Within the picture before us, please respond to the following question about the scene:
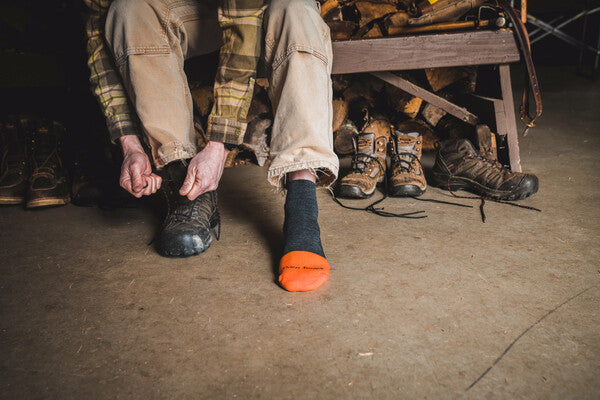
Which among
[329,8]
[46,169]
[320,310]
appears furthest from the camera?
[329,8]

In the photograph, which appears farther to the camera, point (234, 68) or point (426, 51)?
point (426, 51)

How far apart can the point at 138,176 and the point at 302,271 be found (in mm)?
573

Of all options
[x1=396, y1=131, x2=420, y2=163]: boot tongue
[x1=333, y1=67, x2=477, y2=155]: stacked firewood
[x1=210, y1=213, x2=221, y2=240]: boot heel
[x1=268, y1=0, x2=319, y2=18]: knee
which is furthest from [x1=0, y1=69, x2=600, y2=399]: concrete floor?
[x1=333, y1=67, x2=477, y2=155]: stacked firewood

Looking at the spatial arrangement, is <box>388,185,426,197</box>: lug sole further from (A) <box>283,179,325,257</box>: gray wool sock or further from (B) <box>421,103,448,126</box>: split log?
(B) <box>421,103,448,126</box>: split log

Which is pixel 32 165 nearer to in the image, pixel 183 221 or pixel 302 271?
pixel 183 221

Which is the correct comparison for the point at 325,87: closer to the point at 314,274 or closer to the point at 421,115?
the point at 314,274

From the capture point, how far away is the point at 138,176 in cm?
118

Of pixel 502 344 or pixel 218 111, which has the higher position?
pixel 218 111

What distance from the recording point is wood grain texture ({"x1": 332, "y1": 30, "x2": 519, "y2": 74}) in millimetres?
1642

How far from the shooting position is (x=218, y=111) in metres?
1.18

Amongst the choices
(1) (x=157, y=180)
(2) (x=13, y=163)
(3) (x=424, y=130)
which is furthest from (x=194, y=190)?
(3) (x=424, y=130)

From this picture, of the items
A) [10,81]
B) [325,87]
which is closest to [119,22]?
[325,87]

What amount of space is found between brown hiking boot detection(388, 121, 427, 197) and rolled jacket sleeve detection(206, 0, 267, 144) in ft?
2.43

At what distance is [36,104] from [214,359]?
6.59ft
